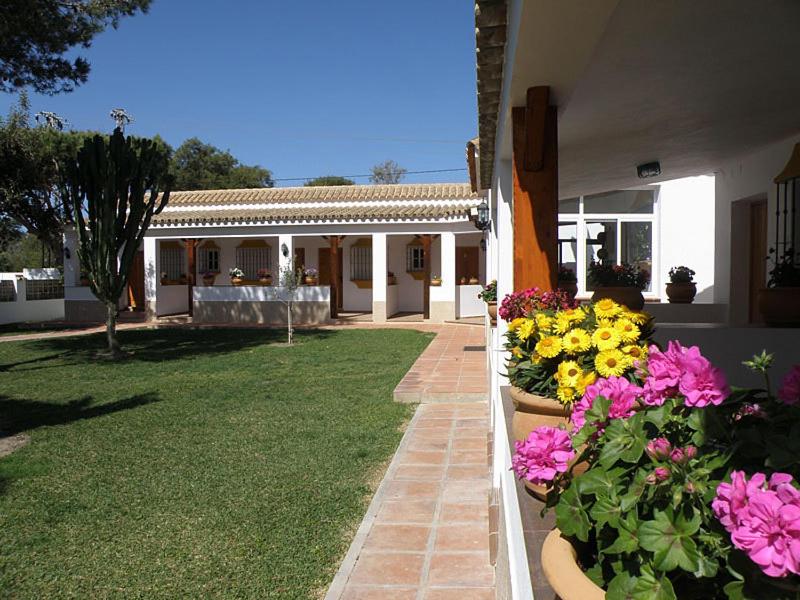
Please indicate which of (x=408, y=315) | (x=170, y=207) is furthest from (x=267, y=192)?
(x=408, y=315)

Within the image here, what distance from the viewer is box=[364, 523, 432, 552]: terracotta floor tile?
3941mm

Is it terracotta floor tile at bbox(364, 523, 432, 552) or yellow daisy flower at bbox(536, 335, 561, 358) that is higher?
yellow daisy flower at bbox(536, 335, 561, 358)

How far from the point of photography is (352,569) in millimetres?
3637

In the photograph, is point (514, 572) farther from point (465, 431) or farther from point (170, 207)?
point (170, 207)

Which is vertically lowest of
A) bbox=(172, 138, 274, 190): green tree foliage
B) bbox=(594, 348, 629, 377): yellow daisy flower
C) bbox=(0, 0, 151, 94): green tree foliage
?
bbox=(594, 348, 629, 377): yellow daisy flower

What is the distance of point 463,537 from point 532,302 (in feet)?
5.78

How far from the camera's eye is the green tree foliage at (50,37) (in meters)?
11.5

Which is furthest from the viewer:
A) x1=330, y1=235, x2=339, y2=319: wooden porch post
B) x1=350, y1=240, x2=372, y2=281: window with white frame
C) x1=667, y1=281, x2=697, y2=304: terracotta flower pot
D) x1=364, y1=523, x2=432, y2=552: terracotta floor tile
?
x1=350, y1=240, x2=372, y2=281: window with white frame

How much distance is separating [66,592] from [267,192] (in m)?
19.9

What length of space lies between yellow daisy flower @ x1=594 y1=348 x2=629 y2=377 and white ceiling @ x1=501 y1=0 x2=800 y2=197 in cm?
126

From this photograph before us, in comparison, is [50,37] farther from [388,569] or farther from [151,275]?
[388,569]

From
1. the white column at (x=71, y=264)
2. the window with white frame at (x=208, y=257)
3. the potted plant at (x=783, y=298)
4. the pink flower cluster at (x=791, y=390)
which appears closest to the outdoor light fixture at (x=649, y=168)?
the potted plant at (x=783, y=298)

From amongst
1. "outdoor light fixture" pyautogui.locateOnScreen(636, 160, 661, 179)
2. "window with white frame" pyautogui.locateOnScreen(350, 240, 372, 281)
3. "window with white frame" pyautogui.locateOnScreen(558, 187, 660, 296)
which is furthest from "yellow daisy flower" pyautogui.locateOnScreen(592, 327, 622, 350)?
"window with white frame" pyautogui.locateOnScreen(350, 240, 372, 281)

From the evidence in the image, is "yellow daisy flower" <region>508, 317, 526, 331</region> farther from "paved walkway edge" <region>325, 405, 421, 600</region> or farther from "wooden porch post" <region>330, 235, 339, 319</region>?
"wooden porch post" <region>330, 235, 339, 319</region>
